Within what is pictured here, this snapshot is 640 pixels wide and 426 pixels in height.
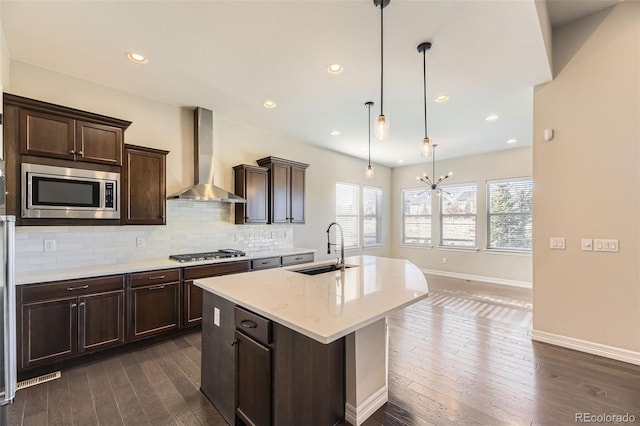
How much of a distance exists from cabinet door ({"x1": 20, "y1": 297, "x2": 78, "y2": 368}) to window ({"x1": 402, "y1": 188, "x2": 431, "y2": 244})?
23.1ft

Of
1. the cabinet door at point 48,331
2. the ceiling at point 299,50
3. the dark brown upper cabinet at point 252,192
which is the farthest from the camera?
the dark brown upper cabinet at point 252,192

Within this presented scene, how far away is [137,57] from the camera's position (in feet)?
8.65

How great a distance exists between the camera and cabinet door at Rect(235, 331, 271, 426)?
5.06 feet

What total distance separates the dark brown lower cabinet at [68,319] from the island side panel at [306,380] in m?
2.24

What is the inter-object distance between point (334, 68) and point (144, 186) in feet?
8.38

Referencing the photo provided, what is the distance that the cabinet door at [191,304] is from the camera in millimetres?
3258

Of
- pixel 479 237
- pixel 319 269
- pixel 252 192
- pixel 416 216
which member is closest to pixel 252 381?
pixel 319 269

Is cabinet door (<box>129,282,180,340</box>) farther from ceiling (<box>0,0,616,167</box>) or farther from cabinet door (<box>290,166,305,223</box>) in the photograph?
ceiling (<box>0,0,616,167</box>)

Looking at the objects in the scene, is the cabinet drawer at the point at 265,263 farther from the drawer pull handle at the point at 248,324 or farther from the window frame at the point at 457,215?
the window frame at the point at 457,215

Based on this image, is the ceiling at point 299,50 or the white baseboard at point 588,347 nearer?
the ceiling at point 299,50

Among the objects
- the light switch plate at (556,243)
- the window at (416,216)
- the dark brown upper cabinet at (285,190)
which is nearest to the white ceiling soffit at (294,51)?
the dark brown upper cabinet at (285,190)

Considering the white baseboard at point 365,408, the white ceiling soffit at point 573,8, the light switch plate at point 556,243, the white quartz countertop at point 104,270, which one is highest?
the white ceiling soffit at point 573,8

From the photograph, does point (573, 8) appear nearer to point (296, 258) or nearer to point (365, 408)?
point (365, 408)

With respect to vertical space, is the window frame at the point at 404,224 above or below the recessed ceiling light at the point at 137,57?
below
